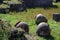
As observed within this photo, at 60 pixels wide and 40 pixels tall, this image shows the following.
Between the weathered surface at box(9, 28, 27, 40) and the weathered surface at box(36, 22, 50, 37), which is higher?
the weathered surface at box(9, 28, 27, 40)

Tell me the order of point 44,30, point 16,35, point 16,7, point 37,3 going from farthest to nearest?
point 37,3 < point 16,7 < point 44,30 < point 16,35

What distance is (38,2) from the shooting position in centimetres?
2602

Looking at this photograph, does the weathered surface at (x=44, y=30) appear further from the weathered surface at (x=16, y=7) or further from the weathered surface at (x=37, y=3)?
the weathered surface at (x=37, y=3)

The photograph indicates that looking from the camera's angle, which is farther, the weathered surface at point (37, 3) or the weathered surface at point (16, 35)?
the weathered surface at point (37, 3)

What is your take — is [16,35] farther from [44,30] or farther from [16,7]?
[16,7]

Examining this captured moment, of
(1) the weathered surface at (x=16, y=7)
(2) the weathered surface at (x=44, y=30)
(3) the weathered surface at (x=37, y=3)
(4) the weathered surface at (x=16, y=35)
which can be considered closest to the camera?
(4) the weathered surface at (x=16, y=35)

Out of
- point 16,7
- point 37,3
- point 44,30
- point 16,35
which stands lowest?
point 37,3

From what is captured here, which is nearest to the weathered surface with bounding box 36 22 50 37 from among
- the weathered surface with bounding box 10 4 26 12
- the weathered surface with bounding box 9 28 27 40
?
the weathered surface with bounding box 9 28 27 40

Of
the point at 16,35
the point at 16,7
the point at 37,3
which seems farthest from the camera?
the point at 37,3

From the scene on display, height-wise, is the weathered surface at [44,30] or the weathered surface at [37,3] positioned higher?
the weathered surface at [44,30]

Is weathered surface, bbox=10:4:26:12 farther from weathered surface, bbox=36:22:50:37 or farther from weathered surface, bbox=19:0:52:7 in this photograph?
weathered surface, bbox=36:22:50:37

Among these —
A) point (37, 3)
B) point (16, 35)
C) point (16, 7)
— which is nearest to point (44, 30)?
point (16, 35)

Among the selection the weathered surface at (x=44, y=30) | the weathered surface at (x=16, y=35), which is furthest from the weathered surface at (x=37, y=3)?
the weathered surface at (x=16, y=35)

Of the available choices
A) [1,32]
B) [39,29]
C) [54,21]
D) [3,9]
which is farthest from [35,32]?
[3,9]
